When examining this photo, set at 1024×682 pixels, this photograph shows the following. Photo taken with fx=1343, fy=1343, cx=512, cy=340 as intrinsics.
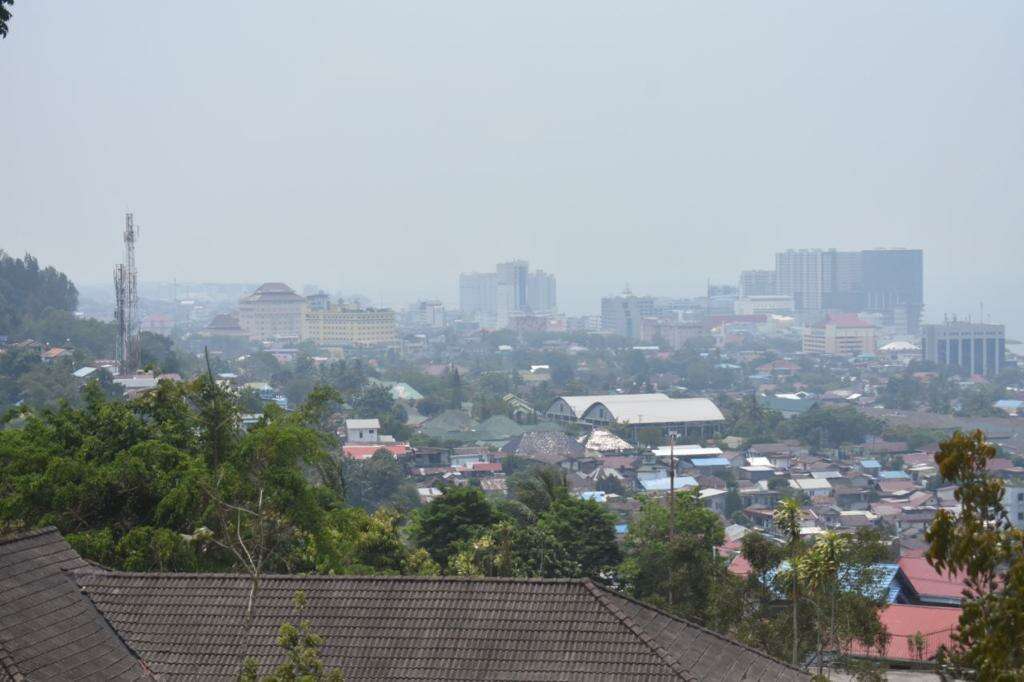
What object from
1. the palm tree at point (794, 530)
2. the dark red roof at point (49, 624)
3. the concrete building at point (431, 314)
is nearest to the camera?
the dark red roof at point (49, 624)

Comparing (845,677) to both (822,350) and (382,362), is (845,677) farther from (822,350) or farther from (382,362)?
(822,350)

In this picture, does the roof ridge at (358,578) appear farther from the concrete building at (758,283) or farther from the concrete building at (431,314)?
the concrete building at (758,283)

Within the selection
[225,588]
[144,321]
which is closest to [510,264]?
[144,321]

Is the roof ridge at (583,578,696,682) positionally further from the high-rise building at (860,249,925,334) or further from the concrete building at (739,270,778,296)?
the concrete building at (739,270,778,296)

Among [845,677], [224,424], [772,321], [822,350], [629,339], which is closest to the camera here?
[845,677]

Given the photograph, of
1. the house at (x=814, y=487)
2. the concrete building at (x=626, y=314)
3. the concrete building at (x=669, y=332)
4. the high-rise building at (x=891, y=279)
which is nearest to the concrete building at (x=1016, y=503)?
the house at (x=814, y=487)
